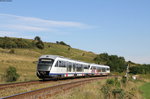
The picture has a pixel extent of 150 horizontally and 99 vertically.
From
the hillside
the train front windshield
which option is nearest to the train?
the train front windshield

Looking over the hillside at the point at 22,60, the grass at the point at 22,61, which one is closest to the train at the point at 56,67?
the grass at the point at 22,61

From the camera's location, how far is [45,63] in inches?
1137

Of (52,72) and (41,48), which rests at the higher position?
(41,48)

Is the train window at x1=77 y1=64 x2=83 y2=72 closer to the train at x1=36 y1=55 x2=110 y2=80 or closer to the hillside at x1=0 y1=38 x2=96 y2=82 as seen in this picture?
the train at x1=36 y1=55 x2=110 y2=80

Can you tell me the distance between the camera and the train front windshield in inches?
1126

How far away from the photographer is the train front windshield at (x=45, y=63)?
28594 mm

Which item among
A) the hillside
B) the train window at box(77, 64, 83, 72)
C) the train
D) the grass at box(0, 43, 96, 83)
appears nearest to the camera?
the train

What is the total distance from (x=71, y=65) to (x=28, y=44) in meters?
106

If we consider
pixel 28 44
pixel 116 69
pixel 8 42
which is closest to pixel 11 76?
pixel 116 69

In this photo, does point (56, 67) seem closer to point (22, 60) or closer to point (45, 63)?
point (45, 63)

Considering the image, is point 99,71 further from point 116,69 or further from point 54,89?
point 116,69

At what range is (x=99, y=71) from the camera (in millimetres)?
56688

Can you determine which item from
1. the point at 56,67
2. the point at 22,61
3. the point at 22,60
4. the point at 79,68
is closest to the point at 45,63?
the point at 56,67

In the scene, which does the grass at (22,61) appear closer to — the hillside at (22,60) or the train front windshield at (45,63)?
the hillside at (22,60)
